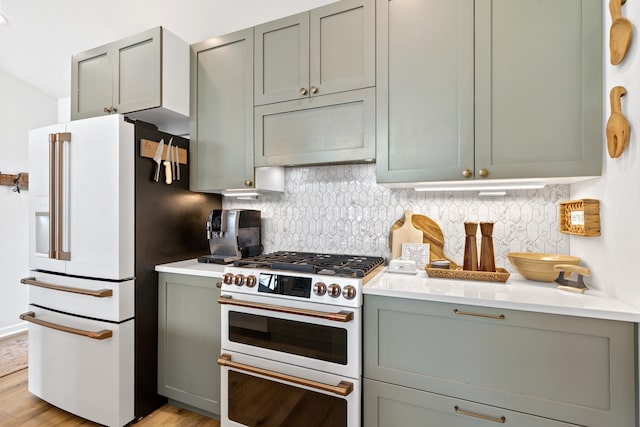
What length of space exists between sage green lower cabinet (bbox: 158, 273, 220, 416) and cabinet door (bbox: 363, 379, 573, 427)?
0.96m

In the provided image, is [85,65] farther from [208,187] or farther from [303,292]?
[303,292]

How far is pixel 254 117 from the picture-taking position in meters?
2.05

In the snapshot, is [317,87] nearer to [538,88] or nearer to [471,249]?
[538,88]

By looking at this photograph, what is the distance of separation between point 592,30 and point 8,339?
5.10 m

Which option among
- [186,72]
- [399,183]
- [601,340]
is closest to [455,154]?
[399,183]

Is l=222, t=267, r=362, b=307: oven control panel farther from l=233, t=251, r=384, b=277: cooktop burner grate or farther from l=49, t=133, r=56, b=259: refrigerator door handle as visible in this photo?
l=49, t=133, r=56, b=259: refrigerator door handle

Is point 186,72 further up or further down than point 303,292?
further up

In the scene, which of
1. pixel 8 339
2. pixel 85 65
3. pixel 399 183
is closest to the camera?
pixel 399 183

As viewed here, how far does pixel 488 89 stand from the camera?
152cm

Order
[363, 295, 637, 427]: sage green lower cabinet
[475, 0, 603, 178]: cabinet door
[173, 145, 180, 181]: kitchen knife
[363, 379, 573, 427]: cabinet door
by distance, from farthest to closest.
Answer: [173, 145, 180, 181]: kitchen knife → [475, 0, 603, 178]: cabinet door → [363, 379, 573, 427]: cabinet door → [363, 295, 637, 427]: sage green lower cabinet

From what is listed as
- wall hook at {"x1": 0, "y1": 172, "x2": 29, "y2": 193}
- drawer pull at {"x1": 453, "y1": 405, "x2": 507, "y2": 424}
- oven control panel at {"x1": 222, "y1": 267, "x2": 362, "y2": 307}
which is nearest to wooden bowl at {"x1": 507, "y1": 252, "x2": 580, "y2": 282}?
drawer pull at {"x1": 453, "y1": 405, "x2": 507, "y2": 424}

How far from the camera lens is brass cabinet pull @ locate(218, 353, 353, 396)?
1.42 metres

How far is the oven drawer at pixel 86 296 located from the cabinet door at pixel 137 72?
3.76 ft

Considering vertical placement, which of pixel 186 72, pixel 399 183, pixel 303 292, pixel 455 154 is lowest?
pixel 303 292
